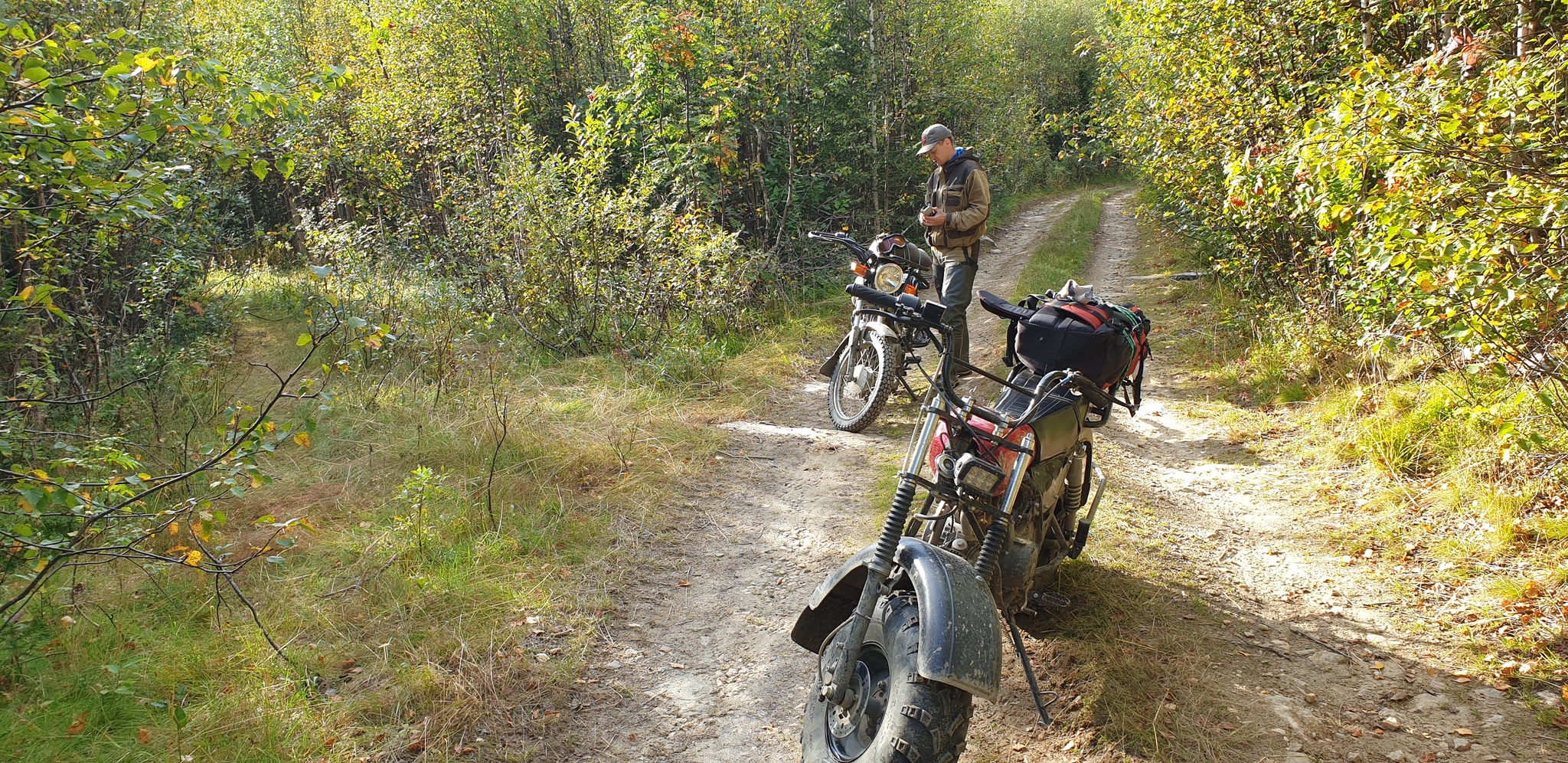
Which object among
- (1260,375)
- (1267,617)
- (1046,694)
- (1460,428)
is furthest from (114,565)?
(1260,375)

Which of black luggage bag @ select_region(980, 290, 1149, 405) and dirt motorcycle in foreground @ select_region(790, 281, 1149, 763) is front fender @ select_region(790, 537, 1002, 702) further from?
black luggage bag @ select_region(980, 290, 1149, 405)

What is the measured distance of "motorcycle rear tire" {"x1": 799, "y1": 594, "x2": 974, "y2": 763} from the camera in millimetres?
2326

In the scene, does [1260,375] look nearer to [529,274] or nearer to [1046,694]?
[1046,694]

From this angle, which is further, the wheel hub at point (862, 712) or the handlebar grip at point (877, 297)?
the handlebar grip at point (877, 297)

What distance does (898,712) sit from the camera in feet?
7.78

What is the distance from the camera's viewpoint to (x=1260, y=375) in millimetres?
6934

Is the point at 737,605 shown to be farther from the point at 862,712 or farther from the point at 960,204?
the point at 960,204

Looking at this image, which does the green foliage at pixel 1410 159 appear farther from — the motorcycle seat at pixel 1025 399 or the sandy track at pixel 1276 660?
the motorcycle seat at pixel 1025 399

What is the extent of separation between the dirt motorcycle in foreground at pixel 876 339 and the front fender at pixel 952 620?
137 inches

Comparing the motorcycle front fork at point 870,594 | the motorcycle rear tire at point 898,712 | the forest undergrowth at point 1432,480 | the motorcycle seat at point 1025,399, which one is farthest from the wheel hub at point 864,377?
the motorcycle rear tire at point 898,712

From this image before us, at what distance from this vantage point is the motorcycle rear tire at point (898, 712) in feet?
7.63

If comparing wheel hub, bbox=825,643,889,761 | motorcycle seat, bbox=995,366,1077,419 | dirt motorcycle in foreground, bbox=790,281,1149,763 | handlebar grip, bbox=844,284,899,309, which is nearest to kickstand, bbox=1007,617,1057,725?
dirt motorcycle in foreground, bbox=790,281,1149,763

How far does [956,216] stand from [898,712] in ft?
15.3

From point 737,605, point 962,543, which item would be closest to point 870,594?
point 962,543
